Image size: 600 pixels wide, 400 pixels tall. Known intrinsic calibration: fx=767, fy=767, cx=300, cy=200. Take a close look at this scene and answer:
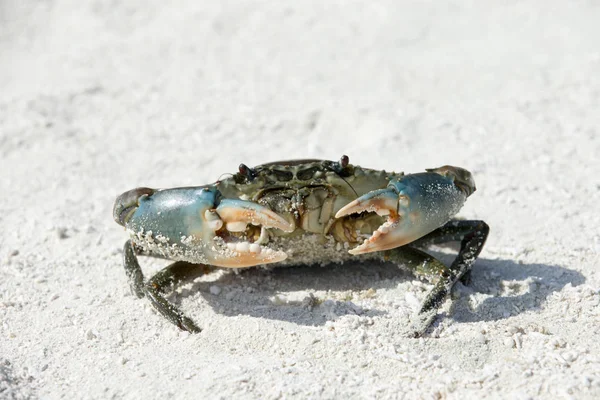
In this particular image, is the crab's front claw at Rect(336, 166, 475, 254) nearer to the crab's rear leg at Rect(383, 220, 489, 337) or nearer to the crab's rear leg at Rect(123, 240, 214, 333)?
the crab's rear leg at Rect(383, 220, 489, 337)

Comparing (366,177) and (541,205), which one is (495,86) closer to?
(541,205)

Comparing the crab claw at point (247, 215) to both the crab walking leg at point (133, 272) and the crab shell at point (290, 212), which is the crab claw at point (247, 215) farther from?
the crab walking leg at point (133, 272)

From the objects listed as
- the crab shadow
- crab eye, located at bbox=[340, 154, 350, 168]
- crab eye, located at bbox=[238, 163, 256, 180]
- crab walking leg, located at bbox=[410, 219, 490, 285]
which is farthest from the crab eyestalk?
crab walking leg, located at bbox=[410, 219, 490, 285]

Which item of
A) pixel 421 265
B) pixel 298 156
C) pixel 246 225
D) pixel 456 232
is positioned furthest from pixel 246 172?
pixel 298 156

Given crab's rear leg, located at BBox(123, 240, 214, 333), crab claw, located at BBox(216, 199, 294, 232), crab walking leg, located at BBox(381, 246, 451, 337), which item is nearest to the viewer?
crab claw, located at BBox(216, 199, 294, 232)

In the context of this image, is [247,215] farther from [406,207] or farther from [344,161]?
[406,207]

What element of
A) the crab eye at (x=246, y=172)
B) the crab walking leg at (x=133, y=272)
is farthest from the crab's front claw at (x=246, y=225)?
the crab walking leg at (x=133, y=272)

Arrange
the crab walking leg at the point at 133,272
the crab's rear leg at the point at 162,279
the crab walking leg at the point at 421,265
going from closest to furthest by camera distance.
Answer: the crab walking leg at the point at 421,265, the crab's rear leg at the point at 162,279, the crab walking leg at the point at 133,272

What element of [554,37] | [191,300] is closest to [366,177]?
[191,300]
